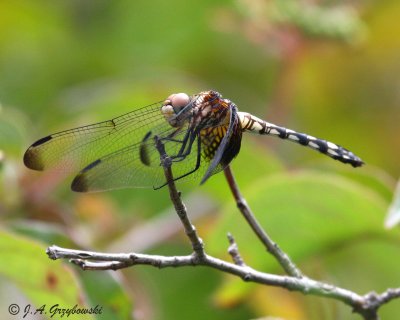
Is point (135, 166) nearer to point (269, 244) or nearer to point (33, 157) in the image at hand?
point (33, 157)

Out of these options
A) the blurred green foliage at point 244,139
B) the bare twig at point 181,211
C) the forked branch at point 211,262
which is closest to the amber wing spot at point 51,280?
the blurred green foliage at point 244,139

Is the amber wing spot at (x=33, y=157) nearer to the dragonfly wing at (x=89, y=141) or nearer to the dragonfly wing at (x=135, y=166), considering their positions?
the dragonfly wing at (x=89, y=141)

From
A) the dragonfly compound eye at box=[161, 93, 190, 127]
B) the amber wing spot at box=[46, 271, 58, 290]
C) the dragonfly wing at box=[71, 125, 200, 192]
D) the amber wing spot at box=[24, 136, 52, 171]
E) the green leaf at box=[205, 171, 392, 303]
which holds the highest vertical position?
the amber wing spot at box=[24, 136, 52, 171]

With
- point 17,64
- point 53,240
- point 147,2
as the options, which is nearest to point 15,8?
point 17,64

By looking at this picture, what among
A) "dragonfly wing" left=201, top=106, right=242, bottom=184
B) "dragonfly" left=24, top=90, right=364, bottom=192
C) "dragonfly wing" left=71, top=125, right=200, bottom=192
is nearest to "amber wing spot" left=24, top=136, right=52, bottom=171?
"dragonfly" left=24, top=90, right=364, bottom=192

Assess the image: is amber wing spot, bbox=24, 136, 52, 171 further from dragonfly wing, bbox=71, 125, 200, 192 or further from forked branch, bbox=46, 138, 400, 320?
forked branch, bbox=46, 138, 400, 320

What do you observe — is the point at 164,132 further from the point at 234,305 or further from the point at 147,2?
the point at 147,2

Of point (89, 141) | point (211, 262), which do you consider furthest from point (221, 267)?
point (89, 141)
